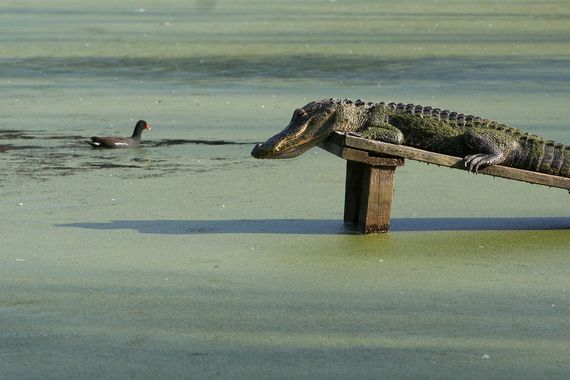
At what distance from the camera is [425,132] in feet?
19.8

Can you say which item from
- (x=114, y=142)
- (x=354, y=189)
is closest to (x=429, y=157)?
(x=354, y=189)

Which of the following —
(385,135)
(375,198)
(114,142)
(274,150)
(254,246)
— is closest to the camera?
(254,246)

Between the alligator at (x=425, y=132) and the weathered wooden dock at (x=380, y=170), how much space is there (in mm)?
102

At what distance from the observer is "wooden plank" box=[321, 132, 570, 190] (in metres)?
5.77

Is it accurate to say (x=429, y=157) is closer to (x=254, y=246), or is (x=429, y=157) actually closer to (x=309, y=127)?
(x=309, y=127)

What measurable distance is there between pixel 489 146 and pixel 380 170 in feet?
→ 1.71

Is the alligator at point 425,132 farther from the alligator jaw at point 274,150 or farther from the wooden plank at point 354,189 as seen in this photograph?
the wooden plank at point 354,189

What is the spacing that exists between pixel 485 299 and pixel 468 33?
1352 cm

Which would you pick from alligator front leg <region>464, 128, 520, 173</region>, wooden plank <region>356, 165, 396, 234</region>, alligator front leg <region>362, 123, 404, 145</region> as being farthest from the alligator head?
alligator front leg <region>464, 128, 520, 173</region>

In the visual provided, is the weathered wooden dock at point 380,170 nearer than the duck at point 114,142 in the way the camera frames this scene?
Yes

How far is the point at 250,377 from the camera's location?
156 inches

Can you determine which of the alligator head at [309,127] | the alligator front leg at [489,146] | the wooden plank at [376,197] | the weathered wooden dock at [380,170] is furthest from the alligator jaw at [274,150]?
the alligator front leg at [489,146]

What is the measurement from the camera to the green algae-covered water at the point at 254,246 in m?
4.21

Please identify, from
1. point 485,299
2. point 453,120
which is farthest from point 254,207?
point 485,299
